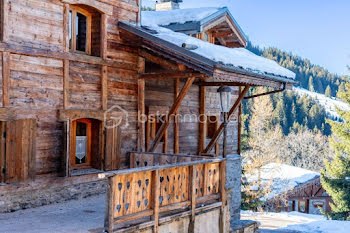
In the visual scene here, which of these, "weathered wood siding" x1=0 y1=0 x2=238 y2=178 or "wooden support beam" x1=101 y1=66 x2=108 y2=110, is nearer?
"weathered wood siding" x1=0 y1=0 x2=238 y2=178

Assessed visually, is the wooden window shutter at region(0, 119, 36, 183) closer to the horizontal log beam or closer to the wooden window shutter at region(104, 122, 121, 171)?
the horizontal log beam

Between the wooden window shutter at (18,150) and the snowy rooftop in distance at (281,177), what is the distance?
2617 cm

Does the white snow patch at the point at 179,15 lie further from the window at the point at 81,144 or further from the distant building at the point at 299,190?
the distant building at the point at 299,190

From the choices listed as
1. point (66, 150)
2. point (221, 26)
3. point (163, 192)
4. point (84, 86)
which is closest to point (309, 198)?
point (221, 26)

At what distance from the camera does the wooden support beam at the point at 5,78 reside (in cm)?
773

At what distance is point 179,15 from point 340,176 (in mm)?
17258

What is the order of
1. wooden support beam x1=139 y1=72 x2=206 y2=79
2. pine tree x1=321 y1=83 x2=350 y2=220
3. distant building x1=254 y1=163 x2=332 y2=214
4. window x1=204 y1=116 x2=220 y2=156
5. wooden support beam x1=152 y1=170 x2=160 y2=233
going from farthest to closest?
distant building x1=254 y1=163 x2=332 y2=214, pine tree x1=321 y1=83 x2=350 y2=220, window x1=204 y1=116 x2=220 y2=156, wooden support beam x1=139 y1=72 x2=206 y2=79, wooden support beam x1=152 y1=170 x2=160 y2=233

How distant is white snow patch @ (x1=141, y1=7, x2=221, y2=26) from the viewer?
13684 mm

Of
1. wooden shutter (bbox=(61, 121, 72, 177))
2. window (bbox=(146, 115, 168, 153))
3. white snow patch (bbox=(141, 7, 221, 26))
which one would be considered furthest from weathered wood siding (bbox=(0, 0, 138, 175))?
white snow patch (bbox=(141, 7, 221, 26))

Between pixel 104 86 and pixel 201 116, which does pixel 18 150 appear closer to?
pixel 104 86

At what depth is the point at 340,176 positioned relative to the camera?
2602cm

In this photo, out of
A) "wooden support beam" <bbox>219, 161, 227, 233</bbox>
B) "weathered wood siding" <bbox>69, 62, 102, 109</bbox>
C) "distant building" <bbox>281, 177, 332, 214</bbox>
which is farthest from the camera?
"distant building" <bbox>281, 177, 332, 214</bbox>

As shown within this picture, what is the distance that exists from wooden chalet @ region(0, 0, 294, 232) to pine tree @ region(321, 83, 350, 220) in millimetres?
15930

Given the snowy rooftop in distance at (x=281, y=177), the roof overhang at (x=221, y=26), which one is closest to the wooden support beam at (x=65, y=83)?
the roof overhang at (x=221, y=26)
